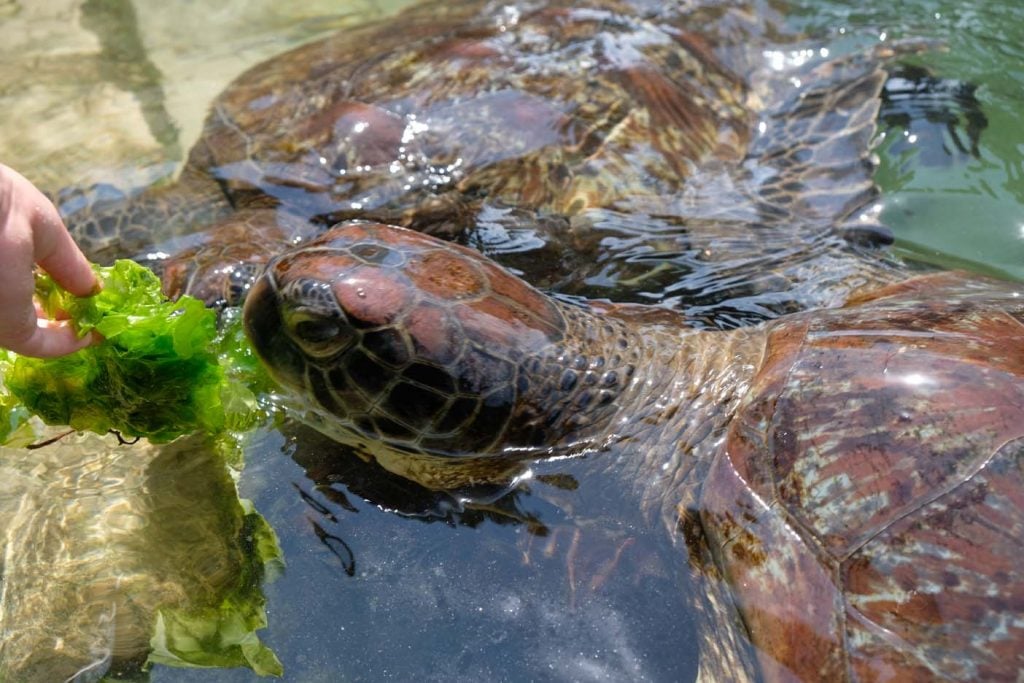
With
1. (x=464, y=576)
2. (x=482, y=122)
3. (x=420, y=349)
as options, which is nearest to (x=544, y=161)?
(x=482, y=122)

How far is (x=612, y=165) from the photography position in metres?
3.37

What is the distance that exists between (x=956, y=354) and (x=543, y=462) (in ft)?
3.28

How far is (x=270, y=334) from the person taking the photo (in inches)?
84.0

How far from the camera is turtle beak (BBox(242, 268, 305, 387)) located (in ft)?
6.88

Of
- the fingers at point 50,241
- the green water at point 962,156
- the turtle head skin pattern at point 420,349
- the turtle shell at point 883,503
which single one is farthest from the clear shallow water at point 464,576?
the fingers at point 50,241

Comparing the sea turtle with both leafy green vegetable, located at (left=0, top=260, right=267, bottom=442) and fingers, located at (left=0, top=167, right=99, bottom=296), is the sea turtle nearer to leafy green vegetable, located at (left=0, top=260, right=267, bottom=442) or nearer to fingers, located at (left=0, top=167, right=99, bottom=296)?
leafy green vegetable, located at (left=0, top=260, right=267, bottom=442)

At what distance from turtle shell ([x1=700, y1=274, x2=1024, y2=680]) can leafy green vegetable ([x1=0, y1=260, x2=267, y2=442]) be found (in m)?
1.21

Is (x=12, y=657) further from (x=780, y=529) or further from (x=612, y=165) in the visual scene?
(x=612, y=165)

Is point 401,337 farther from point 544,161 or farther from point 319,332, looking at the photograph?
point 544,161

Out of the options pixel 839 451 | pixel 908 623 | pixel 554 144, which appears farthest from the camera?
pixel 554 144

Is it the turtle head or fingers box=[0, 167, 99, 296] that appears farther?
the turtle head

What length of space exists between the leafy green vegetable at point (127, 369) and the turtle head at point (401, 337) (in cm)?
18

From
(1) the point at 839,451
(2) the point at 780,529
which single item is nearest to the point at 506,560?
(2) the point at 780,529

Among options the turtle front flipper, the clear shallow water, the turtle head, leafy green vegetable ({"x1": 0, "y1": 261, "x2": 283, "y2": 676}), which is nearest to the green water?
the clear shallow water
